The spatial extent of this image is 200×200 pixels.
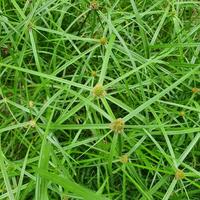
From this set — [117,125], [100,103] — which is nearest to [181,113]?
[100,103]

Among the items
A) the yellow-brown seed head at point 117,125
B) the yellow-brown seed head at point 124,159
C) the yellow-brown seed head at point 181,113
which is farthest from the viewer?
the yellow-brown seed head at point 181,113

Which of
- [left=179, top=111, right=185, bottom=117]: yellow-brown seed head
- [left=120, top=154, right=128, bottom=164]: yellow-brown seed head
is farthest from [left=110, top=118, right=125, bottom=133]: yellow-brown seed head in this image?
[left=179, top=111, right=185, bottom=117]: yellow-brown seed head

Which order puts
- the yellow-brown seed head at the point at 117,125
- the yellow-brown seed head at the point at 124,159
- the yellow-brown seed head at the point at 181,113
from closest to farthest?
A: the yellow-brown seed head at the point at 117,125 < the yellow-brown seed head at the point at 124,159 < the yellow-brown seed head at the point at 181,113

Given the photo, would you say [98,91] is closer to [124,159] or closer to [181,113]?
[124,159]

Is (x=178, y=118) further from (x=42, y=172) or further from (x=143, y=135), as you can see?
(x=42, y=172)

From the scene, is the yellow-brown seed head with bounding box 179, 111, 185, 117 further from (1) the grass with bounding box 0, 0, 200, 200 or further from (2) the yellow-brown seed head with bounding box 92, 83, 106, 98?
(2) the yellow-brown seed head with bounding box 92, 83, 106, 98

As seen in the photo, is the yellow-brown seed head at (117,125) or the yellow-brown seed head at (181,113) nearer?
the yellow-brown seed head at (117,125)

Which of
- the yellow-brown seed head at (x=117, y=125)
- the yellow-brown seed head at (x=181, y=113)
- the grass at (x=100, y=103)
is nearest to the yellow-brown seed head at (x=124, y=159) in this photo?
the grass at (x=100, y=103)

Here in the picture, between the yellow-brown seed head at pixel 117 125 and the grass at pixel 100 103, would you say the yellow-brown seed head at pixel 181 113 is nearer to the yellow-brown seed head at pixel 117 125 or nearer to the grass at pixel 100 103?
the grass at pixel 100 103

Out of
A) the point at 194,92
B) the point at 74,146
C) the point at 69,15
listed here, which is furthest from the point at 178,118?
the point at 69,15
